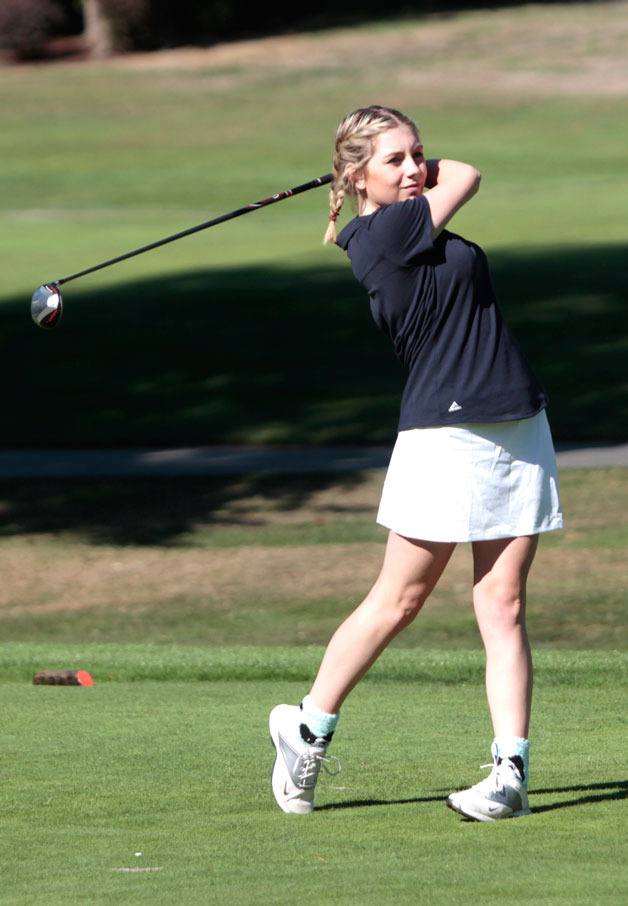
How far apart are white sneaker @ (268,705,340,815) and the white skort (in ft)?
2.00

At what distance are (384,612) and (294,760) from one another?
442mm

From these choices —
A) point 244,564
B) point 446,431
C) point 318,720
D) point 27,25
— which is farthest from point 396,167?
point 27,25

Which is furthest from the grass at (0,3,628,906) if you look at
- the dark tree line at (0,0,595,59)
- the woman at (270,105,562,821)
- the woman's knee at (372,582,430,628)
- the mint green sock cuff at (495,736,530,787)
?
the dark tree line at (0,0,595,59)

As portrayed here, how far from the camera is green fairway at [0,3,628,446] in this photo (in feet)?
57.8

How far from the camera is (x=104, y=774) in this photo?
190 inches

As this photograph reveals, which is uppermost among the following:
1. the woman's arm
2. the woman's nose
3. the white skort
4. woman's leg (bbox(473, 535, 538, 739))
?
the woman's nose

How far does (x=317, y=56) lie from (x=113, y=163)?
1613cm

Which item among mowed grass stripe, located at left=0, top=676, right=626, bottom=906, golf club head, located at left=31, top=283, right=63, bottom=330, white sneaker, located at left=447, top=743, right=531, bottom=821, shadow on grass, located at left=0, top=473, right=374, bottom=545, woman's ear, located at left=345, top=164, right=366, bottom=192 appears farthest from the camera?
shadow on grass, located at left=0, top=473, right=374, bottom=545

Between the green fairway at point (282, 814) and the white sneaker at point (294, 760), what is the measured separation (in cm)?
5

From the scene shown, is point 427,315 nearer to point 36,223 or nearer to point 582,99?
point 36,223

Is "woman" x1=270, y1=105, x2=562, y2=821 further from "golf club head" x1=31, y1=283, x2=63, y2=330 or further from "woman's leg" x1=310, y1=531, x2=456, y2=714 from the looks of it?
"golf club head" x1=31, y1=283, x2=63, y2=330

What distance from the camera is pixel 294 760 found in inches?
179

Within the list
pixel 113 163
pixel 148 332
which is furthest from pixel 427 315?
pixel 113 163

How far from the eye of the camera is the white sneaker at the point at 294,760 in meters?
4.50
